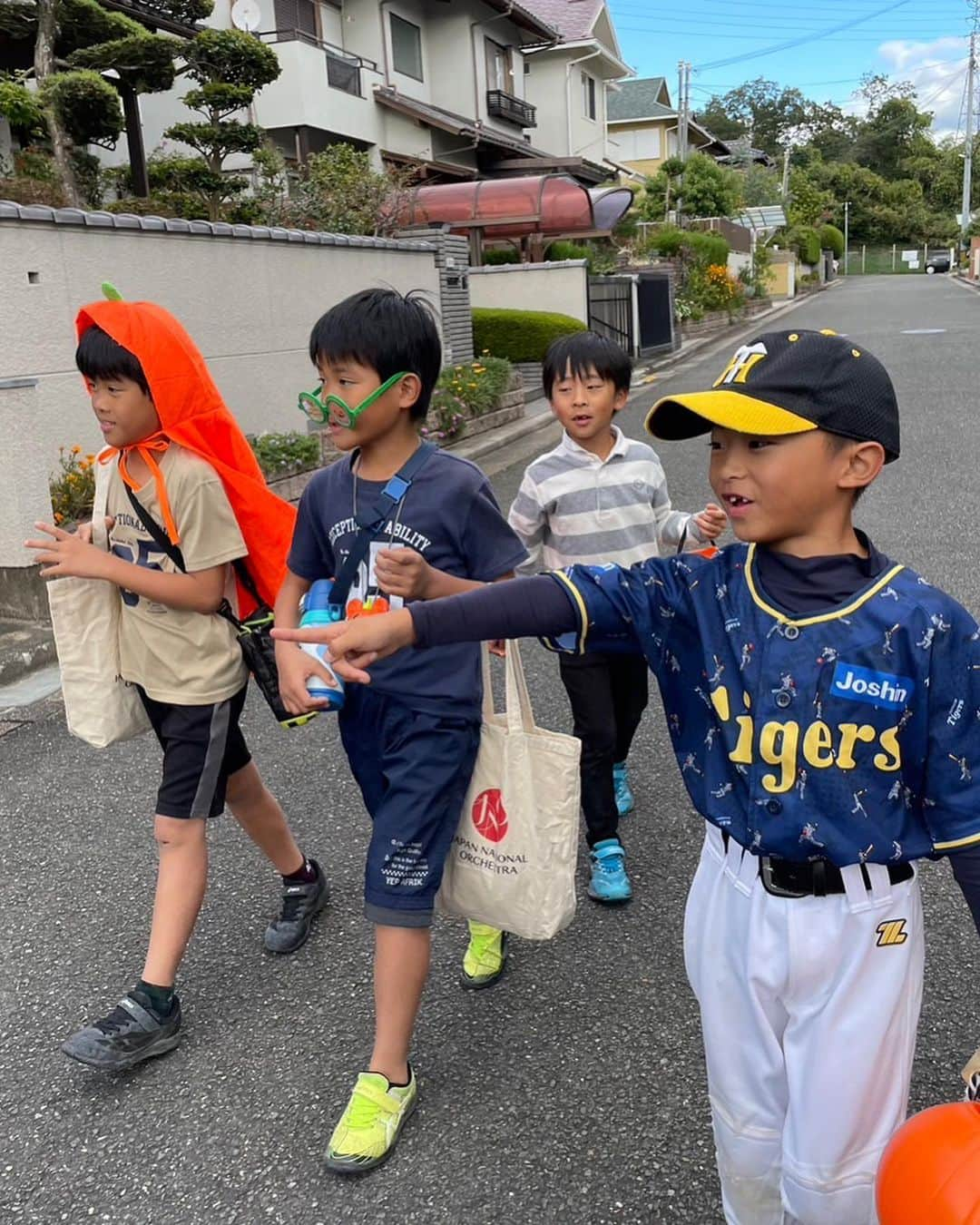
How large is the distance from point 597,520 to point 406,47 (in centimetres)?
2292

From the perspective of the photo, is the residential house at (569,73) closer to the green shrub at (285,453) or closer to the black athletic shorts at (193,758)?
the green shrub at (285,453)

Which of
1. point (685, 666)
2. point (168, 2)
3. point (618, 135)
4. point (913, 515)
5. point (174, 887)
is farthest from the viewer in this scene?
point (618, 135)

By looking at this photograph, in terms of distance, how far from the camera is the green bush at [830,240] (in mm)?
55906

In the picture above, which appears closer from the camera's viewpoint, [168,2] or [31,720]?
[31,720]

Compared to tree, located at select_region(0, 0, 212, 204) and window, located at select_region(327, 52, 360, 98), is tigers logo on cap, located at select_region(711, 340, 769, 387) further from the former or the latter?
window, located at select_region(327, 52, 360, 98)

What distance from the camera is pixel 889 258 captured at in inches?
2817

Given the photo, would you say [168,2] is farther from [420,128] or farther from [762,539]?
[762,539]

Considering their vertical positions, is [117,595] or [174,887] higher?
[117,595]

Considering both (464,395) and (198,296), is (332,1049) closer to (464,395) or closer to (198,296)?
(198,296)

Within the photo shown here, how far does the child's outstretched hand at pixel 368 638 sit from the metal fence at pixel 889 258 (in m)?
71.8

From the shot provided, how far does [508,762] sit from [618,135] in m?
48.2

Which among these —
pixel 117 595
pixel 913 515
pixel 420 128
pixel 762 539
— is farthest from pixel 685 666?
pixel 420 128

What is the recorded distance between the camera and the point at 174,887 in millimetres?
2439

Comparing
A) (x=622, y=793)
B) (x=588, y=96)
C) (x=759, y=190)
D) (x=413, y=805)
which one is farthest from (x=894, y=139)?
(x=413, y=805)
